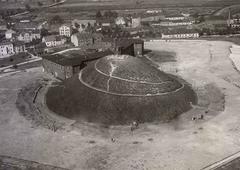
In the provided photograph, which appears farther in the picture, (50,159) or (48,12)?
(48,12)

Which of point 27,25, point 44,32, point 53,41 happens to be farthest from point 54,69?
point 27,25

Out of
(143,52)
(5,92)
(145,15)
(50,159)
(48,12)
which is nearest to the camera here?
(50,159)

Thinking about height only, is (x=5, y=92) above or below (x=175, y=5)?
below

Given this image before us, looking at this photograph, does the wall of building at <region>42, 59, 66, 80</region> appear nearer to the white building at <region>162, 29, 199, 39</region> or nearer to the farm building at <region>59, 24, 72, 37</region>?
the farm building at <region>59, 24, 72, 37</region>

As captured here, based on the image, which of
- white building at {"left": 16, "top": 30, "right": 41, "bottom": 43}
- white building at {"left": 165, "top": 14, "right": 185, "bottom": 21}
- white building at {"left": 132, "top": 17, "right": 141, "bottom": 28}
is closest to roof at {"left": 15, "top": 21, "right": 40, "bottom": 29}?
white building at {"left": 16, "top": 30, "right": 41, "bottom": 43}

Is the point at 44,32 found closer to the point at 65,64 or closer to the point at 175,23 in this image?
the point at 175,23

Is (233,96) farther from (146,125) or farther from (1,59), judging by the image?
(1,59)

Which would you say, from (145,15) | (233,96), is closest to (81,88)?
(233,96)
